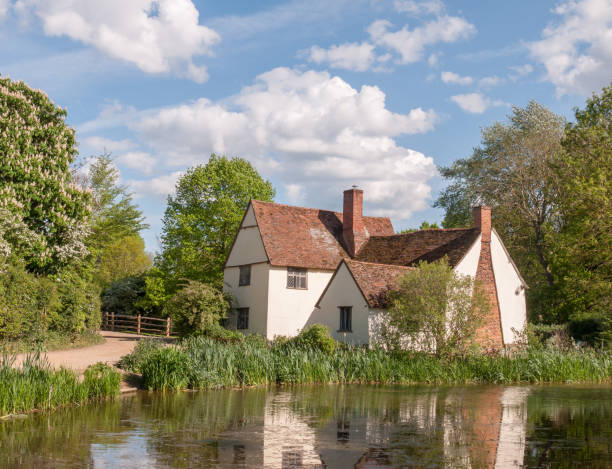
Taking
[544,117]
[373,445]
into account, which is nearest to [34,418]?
[373,445]

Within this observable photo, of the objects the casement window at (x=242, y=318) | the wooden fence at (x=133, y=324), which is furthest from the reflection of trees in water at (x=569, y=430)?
the wooden fence at (x=133, y=324)

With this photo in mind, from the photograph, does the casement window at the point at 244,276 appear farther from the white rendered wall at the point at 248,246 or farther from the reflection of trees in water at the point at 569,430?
the reflection of trees in water at the point at 569,430

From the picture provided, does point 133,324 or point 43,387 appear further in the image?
point 133,324

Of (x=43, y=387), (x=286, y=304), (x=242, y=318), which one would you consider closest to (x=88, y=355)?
(x=43, y=387)

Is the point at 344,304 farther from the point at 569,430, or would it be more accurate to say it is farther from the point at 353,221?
the point at 569,430

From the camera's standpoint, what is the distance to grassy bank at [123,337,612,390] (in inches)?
805

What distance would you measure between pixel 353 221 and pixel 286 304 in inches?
285

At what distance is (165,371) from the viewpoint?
65.6ft

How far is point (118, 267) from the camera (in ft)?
224

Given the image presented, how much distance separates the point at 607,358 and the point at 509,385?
5518 mm

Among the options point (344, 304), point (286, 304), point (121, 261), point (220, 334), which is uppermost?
point (121, 261)

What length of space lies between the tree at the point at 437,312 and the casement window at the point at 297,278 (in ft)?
28.7

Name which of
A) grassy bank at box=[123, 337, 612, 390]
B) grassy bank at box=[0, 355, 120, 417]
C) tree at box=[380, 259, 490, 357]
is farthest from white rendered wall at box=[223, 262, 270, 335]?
grassy bank at box=[0, 355, 120, 417]

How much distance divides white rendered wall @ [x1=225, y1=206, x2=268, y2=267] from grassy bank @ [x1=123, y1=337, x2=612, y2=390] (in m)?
11.8
